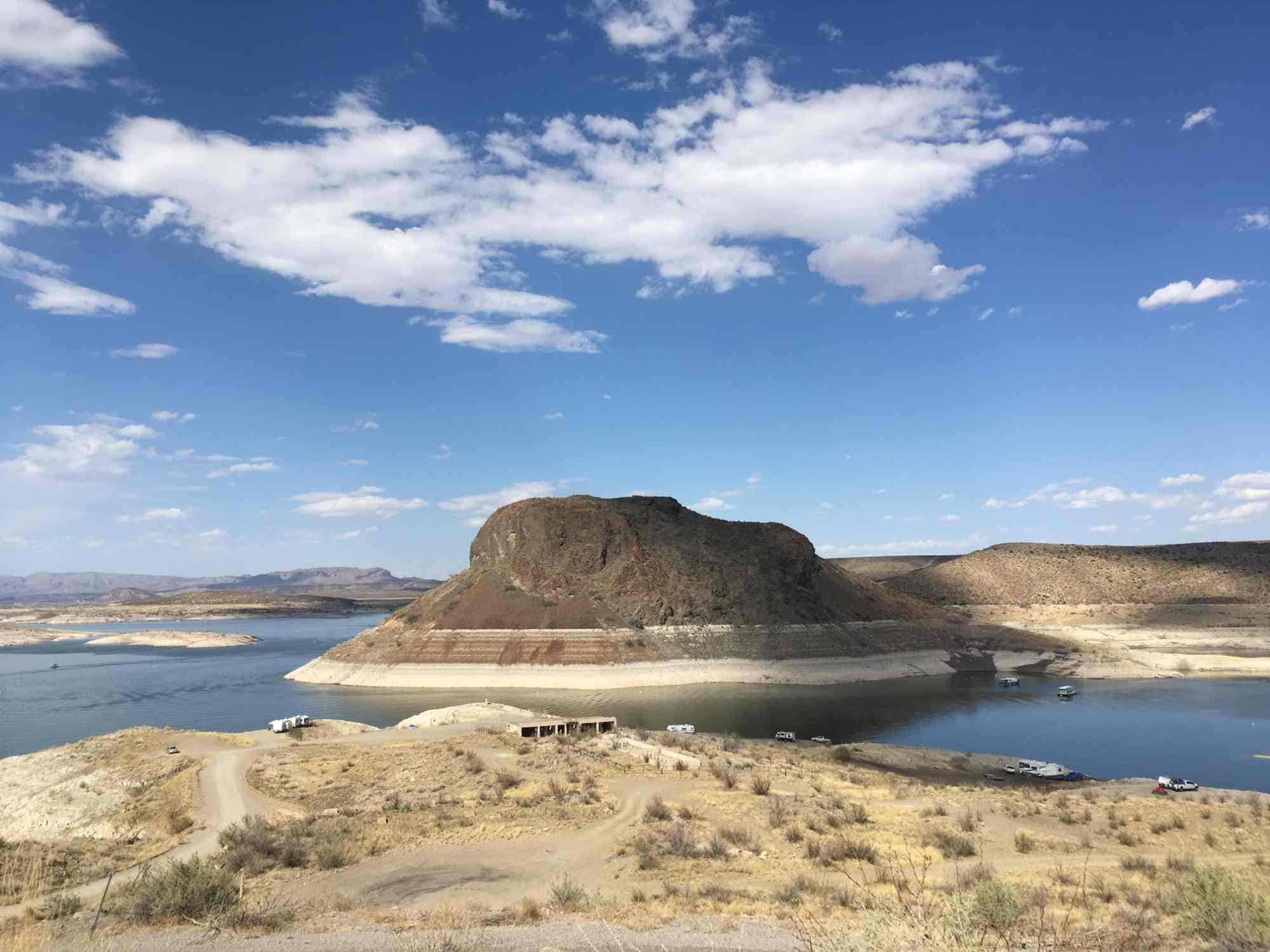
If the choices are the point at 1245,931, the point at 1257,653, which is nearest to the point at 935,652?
the point at 1257,653

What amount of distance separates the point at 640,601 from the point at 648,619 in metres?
3.42

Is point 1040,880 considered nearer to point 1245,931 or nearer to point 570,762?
point 1245,931

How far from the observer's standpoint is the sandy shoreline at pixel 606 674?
299 feet

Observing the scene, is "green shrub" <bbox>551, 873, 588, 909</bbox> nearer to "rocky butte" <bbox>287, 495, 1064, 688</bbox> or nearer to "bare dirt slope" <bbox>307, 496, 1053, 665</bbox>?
"rocky butte" <bbox>287, 495, 1064, 688</bbox>

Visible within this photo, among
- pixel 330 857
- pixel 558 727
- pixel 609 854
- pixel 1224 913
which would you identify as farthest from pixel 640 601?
pixel 1224 913

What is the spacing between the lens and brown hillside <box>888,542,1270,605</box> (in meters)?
133

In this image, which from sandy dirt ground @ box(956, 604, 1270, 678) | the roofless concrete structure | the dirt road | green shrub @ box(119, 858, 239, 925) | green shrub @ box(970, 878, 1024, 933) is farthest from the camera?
sandy dirt ground @ box(956, 604, 1270, 678)

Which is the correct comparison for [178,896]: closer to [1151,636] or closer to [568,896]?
[568,896]

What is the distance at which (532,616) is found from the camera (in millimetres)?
101375

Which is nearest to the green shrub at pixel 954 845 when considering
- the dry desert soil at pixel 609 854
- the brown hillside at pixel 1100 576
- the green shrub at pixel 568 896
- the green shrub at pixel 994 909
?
the dry desert soil at pixel 609 854

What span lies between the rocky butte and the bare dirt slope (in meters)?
0.22

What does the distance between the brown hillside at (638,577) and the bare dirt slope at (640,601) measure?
20 centimetres

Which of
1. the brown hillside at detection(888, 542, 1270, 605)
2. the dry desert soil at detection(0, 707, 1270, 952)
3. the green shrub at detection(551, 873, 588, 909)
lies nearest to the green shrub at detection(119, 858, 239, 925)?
the dry desert soil at detection(0, 707, 1270, 952)

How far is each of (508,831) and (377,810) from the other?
5529mm
